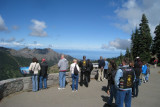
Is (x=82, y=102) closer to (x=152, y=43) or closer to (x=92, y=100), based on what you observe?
(x=92, y=100)

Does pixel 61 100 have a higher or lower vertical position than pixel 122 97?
lower

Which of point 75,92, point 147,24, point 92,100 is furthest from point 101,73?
point 147,24

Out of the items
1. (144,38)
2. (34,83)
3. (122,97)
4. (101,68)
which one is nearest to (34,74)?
(34,83)

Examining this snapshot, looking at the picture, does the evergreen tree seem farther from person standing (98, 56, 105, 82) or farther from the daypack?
the daypack

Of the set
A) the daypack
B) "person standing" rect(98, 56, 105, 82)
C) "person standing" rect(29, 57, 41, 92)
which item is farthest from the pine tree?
the daypack

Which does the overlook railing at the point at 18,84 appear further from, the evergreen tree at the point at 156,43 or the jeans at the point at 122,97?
the evergreen tree at the point at 156,43

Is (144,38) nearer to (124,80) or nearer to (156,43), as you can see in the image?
(156,43)

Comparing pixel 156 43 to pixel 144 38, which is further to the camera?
pixel 144 38

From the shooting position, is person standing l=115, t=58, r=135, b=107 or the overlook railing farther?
the overlook railing

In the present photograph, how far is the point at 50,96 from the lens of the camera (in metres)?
6.52

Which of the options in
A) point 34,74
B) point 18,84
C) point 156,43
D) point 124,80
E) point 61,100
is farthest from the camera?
point 156,43

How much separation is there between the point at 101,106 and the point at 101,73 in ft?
16.5

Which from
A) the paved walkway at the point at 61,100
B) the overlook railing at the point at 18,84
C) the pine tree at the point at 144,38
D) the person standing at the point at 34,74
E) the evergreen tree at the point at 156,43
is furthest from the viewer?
the pine tree at the point at 144,38

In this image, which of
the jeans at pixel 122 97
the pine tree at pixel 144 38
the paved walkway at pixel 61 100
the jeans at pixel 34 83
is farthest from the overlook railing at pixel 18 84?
the pine tree at pixel 144 38
